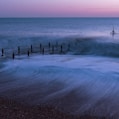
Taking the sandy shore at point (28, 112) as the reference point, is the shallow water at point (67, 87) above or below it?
below

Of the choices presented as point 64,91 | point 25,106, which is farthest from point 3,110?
point 64,91

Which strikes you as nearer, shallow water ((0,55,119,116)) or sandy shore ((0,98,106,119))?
sandy shore ((0,98,106,119))

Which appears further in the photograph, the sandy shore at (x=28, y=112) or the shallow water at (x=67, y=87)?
the shallow water at (x=67, y=87)

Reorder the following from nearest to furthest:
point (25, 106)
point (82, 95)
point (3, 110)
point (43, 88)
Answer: point (3, 110), point (25, 106), point (82, 95), point (43, 88)

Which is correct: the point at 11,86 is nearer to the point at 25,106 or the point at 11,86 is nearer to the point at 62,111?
the point at 25,106

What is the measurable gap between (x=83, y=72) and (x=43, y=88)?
6.67m

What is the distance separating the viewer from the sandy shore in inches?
521

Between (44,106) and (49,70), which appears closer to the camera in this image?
(44,106)

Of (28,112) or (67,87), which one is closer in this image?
(28,112)

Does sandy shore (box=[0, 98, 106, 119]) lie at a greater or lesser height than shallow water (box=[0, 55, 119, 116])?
greater

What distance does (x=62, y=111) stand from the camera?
47.0ft

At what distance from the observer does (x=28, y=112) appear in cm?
1394

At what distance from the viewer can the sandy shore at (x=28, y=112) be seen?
1323 cm

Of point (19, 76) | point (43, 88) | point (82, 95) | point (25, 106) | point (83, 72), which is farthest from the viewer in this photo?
point (83, 72)
